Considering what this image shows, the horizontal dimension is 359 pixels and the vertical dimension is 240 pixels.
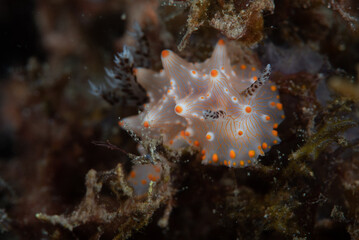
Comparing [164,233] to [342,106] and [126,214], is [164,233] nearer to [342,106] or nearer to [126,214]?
[126,214]

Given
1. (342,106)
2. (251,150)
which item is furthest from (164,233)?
(342,106)

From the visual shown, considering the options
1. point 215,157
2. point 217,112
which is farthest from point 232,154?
point 217,112

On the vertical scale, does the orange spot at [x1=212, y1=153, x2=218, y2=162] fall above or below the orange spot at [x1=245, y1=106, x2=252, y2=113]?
below

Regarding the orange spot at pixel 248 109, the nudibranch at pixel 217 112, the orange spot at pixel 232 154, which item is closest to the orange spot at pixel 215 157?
the nudibranch at pixel 217 112

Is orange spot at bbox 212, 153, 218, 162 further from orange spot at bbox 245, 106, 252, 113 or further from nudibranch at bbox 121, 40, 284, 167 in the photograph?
orange spot at bbox 245, 106, 252, 113

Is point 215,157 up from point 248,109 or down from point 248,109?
down

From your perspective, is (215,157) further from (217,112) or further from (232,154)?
(217,112)

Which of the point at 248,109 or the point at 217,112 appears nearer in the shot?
the point at 217,112

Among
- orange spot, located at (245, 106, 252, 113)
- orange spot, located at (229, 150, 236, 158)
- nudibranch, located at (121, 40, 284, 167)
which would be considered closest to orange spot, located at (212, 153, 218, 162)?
nudibranch, located at (121, 40, 284, 167)
